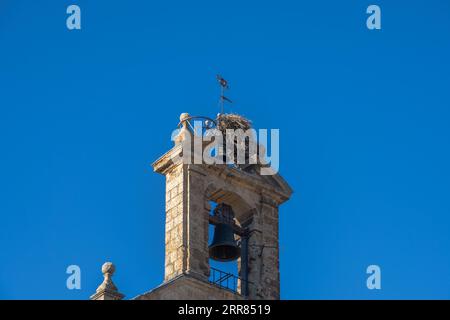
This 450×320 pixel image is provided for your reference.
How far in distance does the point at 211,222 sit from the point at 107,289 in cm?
472

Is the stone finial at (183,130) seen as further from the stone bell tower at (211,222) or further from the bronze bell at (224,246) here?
the bronze bell at (224,246)

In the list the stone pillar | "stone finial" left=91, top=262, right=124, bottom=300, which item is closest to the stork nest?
the stone pillar

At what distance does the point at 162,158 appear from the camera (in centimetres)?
4200

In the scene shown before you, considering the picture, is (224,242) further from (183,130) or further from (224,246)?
(183,130)

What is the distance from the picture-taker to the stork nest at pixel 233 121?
4338 cm

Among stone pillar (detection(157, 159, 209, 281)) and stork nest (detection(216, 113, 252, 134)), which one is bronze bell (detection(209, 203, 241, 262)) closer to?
stone pillar (detection(157, 159, 209, 281))

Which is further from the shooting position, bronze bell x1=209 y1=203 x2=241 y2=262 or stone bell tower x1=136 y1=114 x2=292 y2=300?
bronze bell x1=209 y1=203 x2=241 y2=262

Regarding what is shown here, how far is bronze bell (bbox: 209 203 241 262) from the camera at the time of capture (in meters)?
41.9

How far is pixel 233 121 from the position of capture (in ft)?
143

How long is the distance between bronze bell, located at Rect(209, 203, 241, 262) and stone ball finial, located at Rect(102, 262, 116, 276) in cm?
351
